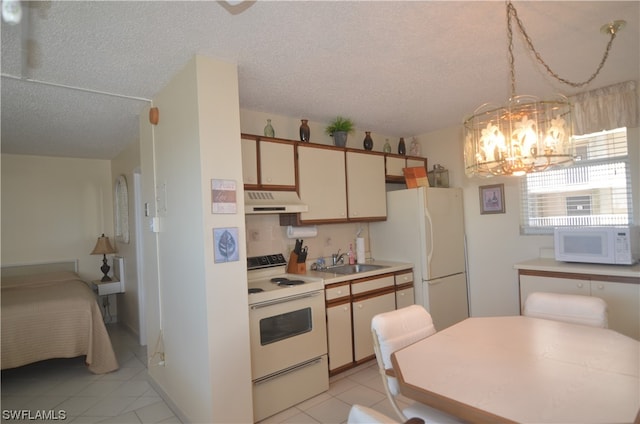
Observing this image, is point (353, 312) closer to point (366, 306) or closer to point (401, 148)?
point (366, 306)

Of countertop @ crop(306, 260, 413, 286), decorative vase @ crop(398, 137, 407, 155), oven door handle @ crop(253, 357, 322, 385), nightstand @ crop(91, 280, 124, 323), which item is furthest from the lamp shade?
decorative vase @ crop(398, 137, 407, 155)

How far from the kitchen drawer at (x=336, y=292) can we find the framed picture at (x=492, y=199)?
1971mm

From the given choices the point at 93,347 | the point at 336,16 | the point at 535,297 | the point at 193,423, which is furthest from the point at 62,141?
the point at 535,297

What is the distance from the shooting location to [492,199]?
3.82 m

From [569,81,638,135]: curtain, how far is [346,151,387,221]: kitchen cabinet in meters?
1.79

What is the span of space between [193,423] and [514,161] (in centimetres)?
249

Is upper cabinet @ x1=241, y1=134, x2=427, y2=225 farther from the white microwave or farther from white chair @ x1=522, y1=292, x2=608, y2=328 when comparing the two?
white chair @ x1=522, y1=292, x2=608, y2=328

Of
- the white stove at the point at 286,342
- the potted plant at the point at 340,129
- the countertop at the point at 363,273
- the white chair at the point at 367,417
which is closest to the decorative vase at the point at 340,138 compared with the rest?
the potted plant at the point at 340,129

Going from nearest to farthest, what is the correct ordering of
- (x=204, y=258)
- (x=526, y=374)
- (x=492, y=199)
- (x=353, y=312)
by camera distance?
(x=526, y=374)
(x=204, y=258)
(x=353, y=312)
(x=492, y=199)

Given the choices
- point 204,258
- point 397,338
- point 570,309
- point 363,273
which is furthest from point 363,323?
point 204,258

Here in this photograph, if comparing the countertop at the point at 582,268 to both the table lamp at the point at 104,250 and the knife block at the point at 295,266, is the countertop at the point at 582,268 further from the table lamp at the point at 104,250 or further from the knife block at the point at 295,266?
the table lamp at the point at 104,250

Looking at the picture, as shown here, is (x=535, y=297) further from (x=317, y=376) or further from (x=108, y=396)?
(x=108, y=396)

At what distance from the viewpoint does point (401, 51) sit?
216 cm

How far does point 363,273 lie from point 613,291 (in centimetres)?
194
